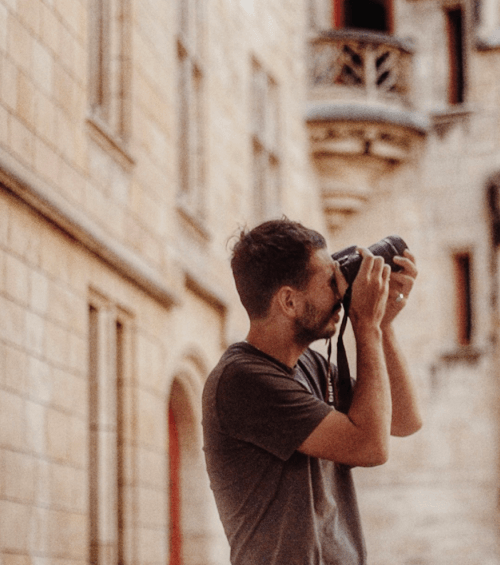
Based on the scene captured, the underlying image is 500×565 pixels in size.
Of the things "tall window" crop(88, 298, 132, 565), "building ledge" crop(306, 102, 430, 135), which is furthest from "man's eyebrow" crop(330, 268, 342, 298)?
"building ledge" crop(306, 102, 430, 135)

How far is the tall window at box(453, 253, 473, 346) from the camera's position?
13445 mm

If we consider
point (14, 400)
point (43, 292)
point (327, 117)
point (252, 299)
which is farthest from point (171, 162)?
point (252, 299)

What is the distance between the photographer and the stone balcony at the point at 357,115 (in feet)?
43.0

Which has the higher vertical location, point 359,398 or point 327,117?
point 327,117

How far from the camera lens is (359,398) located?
2.55 metres

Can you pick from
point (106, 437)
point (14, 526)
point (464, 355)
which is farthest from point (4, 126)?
point (464, 355)

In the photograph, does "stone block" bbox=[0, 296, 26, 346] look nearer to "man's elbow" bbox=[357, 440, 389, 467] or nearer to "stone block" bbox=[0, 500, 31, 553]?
"stone block" bbox=[0, 500, 31, 553]

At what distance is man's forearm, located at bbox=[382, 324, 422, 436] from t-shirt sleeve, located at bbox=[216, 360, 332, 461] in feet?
1.27

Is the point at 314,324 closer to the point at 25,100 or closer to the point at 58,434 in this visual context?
the point at 25,100

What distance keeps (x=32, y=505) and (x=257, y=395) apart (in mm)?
3701

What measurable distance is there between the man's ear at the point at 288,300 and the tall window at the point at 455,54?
37.8 feet

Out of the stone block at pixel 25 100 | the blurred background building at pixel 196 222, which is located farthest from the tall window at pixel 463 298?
the stone block at pixel 25 100

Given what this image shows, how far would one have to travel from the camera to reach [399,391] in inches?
115

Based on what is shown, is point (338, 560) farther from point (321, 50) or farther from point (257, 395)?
point (321, 50)
